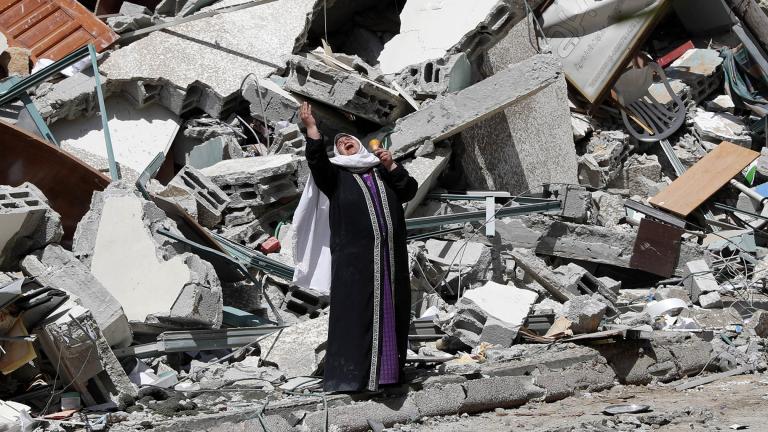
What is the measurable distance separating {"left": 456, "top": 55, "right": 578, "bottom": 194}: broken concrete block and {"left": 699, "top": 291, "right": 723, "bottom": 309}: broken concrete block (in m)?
1.65

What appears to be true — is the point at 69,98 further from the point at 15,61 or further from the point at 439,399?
the point at 439,399

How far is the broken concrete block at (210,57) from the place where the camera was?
Result: 376 inches

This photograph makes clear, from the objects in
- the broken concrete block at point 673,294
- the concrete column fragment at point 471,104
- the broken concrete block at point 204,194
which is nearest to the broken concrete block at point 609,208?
the broken concrete block at point 673,294

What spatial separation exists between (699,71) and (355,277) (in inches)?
267

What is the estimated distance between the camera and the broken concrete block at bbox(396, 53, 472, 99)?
31.8 feet

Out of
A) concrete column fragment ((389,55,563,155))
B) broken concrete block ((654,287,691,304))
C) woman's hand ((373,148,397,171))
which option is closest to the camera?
woman's hand ((373,148,397,171))

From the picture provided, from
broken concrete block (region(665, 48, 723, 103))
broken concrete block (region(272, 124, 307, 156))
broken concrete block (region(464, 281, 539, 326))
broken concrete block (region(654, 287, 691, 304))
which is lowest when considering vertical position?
broken concrete block (region(654, 287, 691, 304))

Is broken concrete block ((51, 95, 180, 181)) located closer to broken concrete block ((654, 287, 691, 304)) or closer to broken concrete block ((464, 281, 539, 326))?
broken concrete block ((464, 281, 539, 326))

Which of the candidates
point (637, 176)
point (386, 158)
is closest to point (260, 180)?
point (386, 158)

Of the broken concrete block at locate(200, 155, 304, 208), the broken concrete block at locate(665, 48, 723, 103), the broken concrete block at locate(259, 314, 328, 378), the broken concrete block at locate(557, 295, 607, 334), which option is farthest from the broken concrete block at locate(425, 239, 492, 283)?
the broken concrete block at locate(665, 48, 723, 103)

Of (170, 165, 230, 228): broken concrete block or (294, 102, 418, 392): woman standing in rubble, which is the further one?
(170, 165, 230, 228): broken concrete block

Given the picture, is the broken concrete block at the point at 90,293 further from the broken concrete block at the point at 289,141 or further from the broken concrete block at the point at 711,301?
the broken concrete block at the point at 711,301

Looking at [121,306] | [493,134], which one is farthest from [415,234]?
[121,306]

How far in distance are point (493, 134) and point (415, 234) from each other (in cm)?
147
